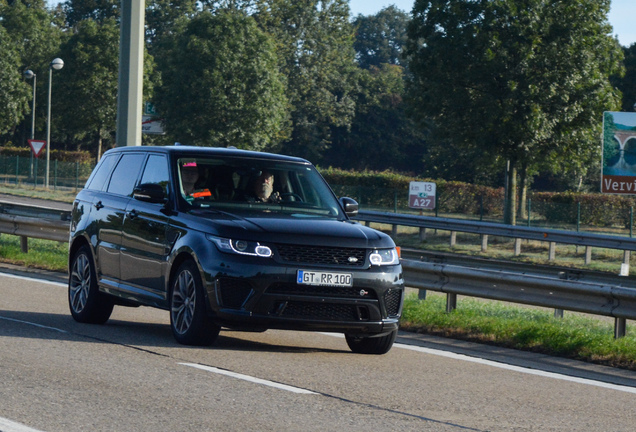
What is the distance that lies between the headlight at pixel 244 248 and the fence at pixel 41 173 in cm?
5253

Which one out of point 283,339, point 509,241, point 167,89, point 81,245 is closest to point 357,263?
point 283,339

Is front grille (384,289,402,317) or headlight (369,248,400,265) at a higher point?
headlight (369,248,400,265)

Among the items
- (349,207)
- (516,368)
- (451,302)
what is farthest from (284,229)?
(451,302)

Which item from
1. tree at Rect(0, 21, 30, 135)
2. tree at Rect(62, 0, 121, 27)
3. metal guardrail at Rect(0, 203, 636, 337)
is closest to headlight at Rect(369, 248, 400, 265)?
metal guardrail at Rect(0, 203, 636, 337)

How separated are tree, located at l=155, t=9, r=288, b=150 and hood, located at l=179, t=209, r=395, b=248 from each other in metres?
49.4

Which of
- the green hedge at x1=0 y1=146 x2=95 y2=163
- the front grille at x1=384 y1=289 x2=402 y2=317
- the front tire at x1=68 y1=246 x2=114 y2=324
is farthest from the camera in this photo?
the green hedge at x1=0 y1=146 x2=95 y2=163

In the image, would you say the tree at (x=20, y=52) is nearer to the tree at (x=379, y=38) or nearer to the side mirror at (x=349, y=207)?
the side mirror at (x=349, y=207)

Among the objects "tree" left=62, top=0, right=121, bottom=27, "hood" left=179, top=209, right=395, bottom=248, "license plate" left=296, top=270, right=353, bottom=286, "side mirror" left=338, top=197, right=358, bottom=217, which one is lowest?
"license plate" left=296, top=270, right=353, bottom=286

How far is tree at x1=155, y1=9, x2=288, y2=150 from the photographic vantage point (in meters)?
58.4

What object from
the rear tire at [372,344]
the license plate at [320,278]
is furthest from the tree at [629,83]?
the license plate at [320,278]

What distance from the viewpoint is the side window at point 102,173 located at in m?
11.1

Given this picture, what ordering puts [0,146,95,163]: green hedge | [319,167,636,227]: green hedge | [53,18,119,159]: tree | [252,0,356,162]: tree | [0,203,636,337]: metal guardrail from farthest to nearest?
[252,0,356,162]: tree
[0,146,95,163]: green hedge
[53,18,119,159]: tree
[319,167,636,227]: green hedge
[0,203,636,337]: metal guardrail

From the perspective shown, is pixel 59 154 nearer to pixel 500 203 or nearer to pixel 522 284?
pixel 500 203

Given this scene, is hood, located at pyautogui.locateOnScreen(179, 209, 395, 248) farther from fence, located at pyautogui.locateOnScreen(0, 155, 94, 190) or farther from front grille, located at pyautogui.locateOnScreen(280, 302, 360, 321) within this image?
fence, located at pyautogui.locateOnScreen(0, 155, 94, 190)
